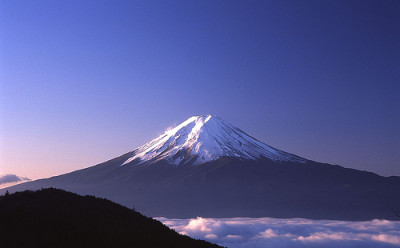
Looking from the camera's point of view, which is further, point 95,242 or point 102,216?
point 102,216

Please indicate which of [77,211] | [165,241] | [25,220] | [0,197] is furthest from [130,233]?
[0,197]

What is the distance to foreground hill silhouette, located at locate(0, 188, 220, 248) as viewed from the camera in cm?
2738

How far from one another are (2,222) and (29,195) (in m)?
4.99

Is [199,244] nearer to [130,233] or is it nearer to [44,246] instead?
[130,233]

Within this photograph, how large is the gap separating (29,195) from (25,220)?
465 centimetres

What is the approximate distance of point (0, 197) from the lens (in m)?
34.1

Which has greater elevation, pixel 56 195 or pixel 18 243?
pixel 56 195

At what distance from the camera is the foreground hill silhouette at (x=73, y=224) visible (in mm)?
27375

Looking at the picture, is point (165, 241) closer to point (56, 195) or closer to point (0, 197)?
point (56, 195)

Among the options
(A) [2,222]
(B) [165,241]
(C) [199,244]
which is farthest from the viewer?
(C) [199,244]

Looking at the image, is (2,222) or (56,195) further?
(56,195)

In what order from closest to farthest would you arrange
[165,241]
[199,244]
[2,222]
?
[2,222] → [165,241] → [199,244]

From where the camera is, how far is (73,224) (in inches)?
1171

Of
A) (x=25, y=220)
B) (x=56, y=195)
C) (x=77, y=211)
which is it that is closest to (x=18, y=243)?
(x=25, y=220)
